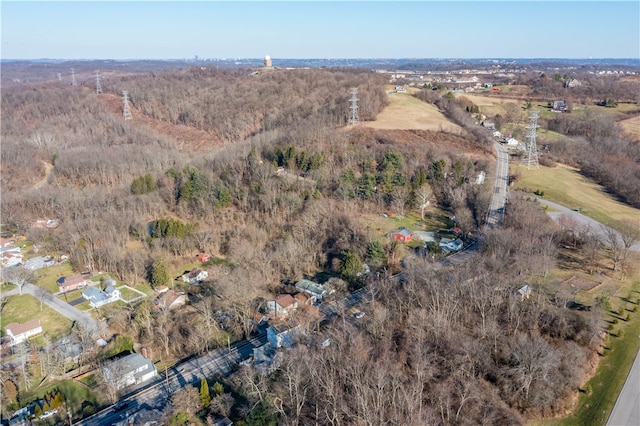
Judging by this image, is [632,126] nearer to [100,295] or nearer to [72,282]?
[100,295]

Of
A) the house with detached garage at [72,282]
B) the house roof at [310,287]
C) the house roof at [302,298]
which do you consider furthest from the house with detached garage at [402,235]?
the house with detached garage at [72,282]

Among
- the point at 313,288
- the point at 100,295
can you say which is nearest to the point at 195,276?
the point at 100,295

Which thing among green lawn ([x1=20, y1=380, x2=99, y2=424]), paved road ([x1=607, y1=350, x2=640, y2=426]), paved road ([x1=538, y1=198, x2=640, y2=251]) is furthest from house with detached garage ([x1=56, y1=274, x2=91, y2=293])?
paved road ([x1=538, y1=198, x2=640, y2=251])

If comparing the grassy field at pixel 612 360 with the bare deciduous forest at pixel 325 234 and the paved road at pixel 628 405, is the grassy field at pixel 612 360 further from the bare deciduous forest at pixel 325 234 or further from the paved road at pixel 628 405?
the bare deciduous forest at pixel 325 234

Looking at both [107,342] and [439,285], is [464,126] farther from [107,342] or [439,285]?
[107,342]

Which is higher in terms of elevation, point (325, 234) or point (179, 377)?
point (325, 234)

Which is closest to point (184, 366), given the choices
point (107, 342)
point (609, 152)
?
point (107, 342)

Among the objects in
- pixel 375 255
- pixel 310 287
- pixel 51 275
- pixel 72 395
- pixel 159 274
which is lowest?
pixel 72 395
